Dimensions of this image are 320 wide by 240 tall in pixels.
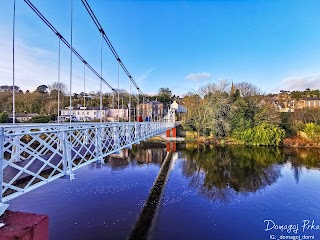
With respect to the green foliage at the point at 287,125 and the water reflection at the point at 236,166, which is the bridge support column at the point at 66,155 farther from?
the green foliage at the point at 287,125

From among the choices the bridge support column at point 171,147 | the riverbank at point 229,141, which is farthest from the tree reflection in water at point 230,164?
the riverbank at point 229,141

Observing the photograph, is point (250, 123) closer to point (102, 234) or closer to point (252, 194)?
point (252, 194)

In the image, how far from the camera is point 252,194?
32.1ft

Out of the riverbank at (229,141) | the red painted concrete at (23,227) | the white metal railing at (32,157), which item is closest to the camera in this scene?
the red painted concrete at (23,227)

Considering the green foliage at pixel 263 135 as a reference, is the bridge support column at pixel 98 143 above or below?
above

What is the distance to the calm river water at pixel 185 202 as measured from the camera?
6637 millimetres

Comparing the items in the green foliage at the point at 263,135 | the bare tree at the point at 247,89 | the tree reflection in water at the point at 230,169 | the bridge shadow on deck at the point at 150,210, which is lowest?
the bridge shadow on deck at the point at 150,210

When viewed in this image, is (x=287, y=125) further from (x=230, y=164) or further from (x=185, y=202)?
(x=185, y=202)

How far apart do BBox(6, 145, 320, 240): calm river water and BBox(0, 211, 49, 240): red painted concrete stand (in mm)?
3919

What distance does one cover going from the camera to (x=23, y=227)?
97.2 inches

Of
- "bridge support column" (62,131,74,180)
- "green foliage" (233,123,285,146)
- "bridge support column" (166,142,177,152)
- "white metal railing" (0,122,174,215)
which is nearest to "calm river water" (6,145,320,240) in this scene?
"white metal railing" (0,122,174,215)

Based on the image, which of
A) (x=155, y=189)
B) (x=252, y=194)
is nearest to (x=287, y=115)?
(x=252, y=194)

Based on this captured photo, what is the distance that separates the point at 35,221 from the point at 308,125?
86.7ft

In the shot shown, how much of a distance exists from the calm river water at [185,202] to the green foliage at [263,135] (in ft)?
26.5
